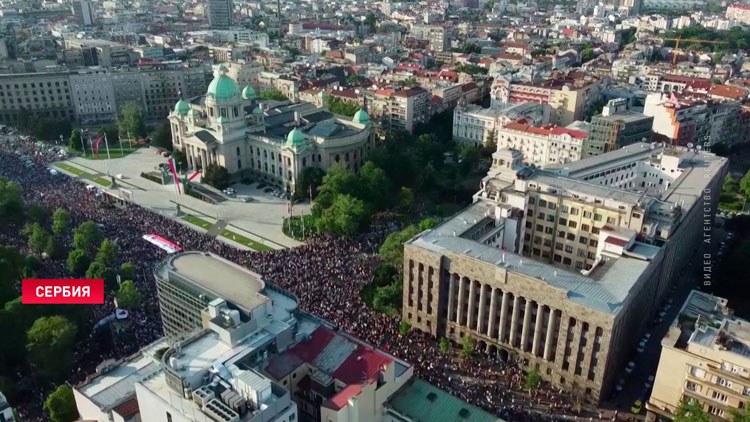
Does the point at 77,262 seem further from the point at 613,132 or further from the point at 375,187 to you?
the point at 613,132

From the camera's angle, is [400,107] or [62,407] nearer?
[62,407]

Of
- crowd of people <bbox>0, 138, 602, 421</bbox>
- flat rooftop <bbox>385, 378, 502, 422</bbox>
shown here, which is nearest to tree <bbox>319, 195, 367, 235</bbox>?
crowd of people <bbox>0, 138, 602, 421</bbox>

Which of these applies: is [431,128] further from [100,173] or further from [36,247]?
[36,247]

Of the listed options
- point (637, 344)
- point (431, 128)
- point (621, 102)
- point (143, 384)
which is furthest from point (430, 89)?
point (143, 384)

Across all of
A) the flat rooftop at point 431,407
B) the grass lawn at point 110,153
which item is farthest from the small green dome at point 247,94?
the flat rooftop at point 431,407

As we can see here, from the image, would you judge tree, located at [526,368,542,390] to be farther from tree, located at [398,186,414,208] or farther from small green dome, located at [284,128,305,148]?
small green dome, located at [284,128,305,148]

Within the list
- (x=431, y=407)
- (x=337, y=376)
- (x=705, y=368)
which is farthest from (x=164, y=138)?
(x=705, y=368)

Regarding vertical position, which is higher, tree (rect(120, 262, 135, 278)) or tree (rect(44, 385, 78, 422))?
tree (rect(120, 262, 135, 278))

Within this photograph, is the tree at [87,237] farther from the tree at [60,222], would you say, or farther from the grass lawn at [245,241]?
the grass lawn at [245,241]
